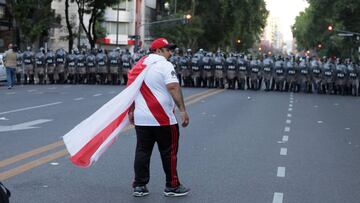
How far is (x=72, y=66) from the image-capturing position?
32250mm

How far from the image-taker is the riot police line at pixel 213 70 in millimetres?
31344

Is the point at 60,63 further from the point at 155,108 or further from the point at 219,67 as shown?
the point at 155,108

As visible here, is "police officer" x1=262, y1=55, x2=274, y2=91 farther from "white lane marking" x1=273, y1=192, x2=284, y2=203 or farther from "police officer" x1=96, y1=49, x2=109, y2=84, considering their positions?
"white lane marking" x1=273, y1=192, x2=284, y2=203

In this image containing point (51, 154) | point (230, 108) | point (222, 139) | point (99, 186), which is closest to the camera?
point (99, 186)

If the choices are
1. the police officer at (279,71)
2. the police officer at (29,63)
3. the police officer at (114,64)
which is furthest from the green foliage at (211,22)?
the police officer at (29,63)

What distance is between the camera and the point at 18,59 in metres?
31.1

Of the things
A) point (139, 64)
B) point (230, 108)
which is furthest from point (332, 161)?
point (230, 108)

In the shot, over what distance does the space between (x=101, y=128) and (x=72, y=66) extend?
2520 cm

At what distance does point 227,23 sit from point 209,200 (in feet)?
223

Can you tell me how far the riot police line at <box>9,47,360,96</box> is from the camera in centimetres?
3134

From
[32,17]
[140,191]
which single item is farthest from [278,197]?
[32,17]

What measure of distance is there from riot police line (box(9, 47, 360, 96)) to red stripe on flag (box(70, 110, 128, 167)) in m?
24.4

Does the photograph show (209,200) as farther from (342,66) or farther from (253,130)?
(342,66)

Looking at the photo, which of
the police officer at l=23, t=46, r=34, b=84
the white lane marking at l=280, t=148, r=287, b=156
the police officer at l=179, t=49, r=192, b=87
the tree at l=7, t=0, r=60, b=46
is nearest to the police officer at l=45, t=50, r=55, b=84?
the police officer at l=23, t=46, r=34, b=84
